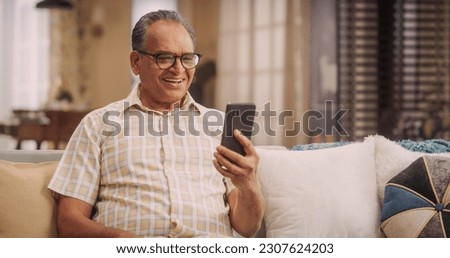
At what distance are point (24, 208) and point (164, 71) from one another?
456 millimetres

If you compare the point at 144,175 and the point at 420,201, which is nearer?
the point at 144,175

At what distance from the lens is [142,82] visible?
1.51 meters

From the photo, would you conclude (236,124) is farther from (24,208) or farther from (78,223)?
(24,208)

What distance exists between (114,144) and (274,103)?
13.6 feet

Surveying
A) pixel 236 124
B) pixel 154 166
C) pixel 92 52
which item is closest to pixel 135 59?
pixel 154 166

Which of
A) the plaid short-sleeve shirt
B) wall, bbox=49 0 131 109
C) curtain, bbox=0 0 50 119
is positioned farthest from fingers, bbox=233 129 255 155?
curtain, bbox=0 0 50 119

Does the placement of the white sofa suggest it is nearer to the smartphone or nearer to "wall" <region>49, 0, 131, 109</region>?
the smartphone

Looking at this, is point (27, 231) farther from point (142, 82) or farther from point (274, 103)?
point (274, 103)

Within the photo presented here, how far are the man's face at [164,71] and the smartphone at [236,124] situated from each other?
10.1 inches

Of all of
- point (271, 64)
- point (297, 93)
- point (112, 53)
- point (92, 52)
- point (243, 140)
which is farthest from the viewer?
point (92, 52)

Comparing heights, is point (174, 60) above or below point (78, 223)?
above

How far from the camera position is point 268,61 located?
18.2 ft
